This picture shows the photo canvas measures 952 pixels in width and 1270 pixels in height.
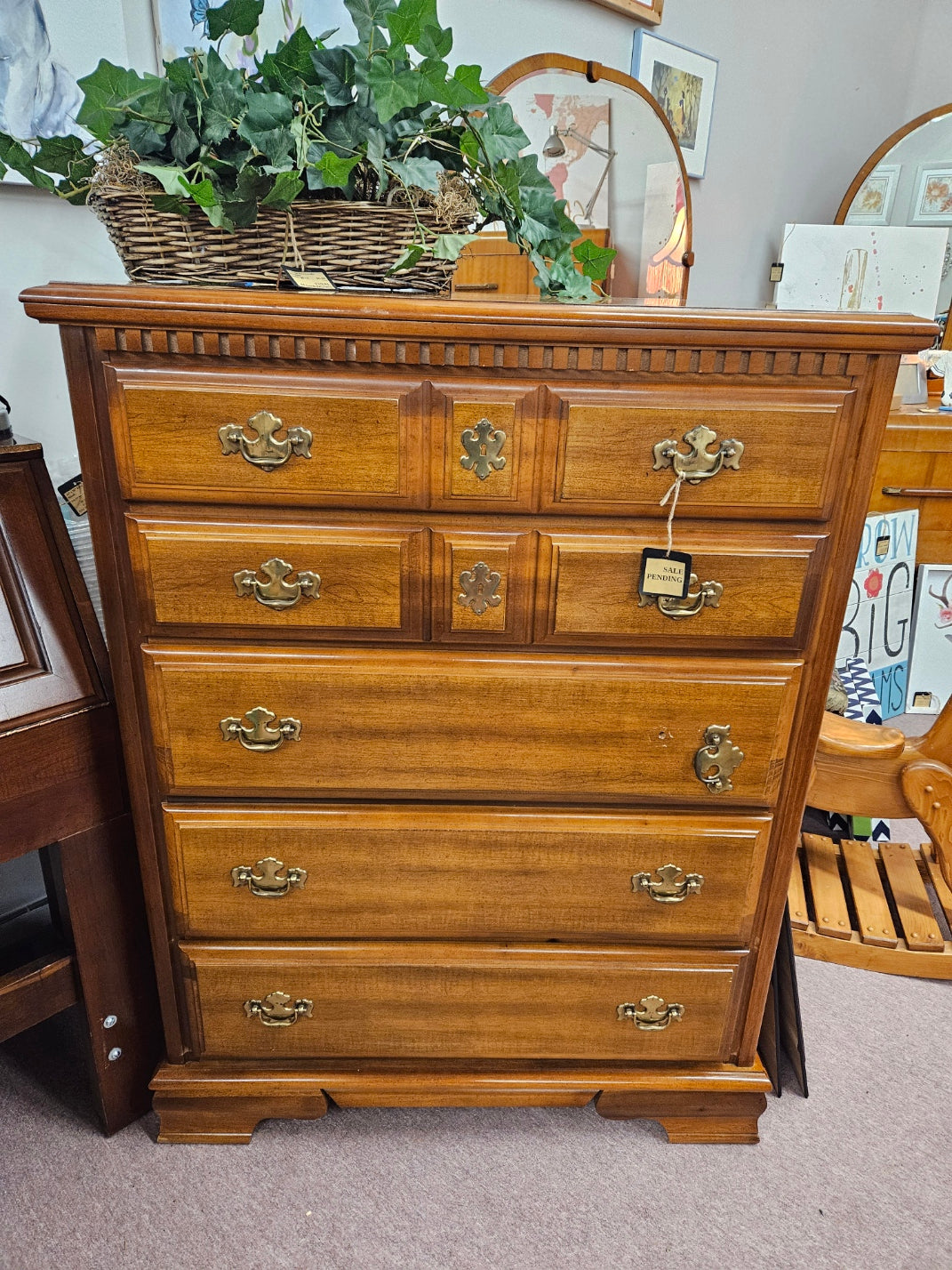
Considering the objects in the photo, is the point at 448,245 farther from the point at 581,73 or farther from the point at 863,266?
the point at 863,266

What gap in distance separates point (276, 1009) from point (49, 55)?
5.09ft

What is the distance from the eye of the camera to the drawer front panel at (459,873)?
1.22m

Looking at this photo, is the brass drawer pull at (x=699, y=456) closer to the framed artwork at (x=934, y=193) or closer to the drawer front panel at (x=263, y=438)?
the drawer front panel at (x=263, y=438)

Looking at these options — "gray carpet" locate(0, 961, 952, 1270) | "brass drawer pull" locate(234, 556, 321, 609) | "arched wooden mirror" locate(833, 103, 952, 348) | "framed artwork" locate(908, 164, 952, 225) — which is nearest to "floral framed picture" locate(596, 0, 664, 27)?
"arched wooden mirror" locate(833, 103, 952, 348)

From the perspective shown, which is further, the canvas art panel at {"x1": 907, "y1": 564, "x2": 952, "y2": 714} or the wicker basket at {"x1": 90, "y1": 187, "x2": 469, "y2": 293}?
the canvas art panel at {"x1": 907, "y1": 564, "x2": 952, "y2": 714}

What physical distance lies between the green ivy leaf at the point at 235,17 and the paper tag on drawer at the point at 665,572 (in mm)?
781

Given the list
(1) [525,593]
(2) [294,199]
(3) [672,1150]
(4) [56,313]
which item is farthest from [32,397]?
(3) [672,1150]

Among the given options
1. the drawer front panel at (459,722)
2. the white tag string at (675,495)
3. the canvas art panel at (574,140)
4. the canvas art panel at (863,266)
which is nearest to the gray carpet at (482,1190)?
→ the drawer front panel at (459,722)

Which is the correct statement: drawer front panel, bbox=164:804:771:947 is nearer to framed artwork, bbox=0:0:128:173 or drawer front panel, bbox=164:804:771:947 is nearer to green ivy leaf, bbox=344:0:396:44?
green ivy leaf, bbox=344:0:396:44

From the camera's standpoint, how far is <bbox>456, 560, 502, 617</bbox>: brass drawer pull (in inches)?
42.8

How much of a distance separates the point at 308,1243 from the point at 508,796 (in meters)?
0.74

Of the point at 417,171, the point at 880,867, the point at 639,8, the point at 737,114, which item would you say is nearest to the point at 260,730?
the point at 417,171

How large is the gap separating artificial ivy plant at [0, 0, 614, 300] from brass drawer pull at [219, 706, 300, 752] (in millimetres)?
609

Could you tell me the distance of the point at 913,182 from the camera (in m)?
2.78
